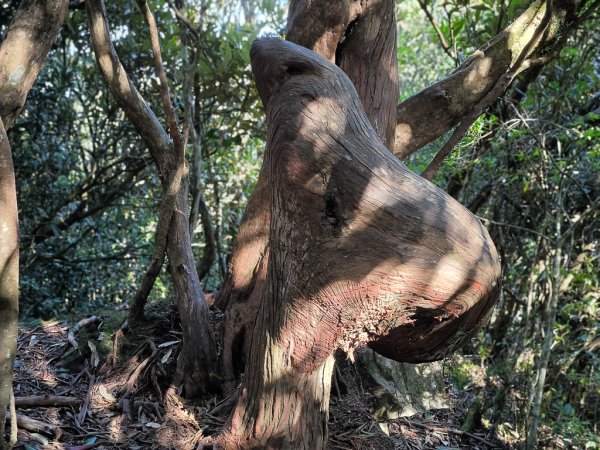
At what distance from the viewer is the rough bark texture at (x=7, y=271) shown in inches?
85.1

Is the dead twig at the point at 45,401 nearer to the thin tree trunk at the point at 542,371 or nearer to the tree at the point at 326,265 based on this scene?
the tree at the point at 326,265

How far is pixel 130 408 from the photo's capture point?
3086 mm

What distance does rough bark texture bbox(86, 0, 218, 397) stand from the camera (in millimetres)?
3109

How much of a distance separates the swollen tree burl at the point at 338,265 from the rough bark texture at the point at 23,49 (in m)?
1.11

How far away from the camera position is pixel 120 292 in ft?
24.6

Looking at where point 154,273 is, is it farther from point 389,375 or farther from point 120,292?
point 120,292

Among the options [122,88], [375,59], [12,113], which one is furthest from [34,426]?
[375,59]

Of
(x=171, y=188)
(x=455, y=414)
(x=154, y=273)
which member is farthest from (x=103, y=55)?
(x=455, y=414)

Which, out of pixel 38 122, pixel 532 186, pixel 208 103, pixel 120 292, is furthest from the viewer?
pixel 120 292

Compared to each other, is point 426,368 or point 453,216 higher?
point 453,216

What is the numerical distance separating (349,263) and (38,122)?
5304mm

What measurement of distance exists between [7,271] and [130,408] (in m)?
1.26

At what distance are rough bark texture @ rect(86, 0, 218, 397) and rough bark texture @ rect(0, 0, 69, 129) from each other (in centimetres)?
98

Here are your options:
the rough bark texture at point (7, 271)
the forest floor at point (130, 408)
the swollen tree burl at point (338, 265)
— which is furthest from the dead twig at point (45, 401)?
the swollen tree burl at point (338, 265)
